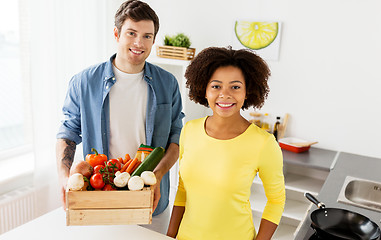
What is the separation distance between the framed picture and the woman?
1.78 metres

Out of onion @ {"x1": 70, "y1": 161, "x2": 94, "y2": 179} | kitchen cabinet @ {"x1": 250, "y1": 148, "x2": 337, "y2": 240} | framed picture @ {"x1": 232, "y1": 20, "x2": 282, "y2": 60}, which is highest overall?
framed picture @ {"x1": 232, "y1": 20, "x2": 282, "y2": 60}

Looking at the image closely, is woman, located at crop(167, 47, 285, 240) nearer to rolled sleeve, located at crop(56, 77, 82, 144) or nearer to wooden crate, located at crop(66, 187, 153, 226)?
wooden crate, located at crop(66, 187, 153, 226)

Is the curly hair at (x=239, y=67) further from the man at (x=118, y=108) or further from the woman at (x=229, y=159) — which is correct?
the man at (x=118, y=108)

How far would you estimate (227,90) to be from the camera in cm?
122

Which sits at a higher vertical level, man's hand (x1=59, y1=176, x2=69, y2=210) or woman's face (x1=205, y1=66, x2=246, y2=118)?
woman's face (x1=205, y1=66, x2=246, y2=118)

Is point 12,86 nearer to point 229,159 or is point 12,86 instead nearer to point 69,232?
point 69,232

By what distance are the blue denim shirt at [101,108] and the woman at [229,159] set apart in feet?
1.30

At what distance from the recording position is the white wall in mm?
2678

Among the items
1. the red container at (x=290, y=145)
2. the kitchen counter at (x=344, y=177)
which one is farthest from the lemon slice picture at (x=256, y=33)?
the kitchen counter at (x=344, y=177)

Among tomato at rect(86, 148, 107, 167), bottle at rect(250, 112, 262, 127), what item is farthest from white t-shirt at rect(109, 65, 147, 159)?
bottle at rect(250, 112, 262, 127)

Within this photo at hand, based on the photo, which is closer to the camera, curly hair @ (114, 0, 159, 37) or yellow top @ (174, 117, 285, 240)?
yellow top @ (174, 117, 285, 240)

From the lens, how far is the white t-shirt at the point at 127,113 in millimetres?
1614

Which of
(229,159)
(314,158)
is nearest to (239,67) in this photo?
(229,159)

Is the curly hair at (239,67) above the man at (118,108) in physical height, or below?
above
